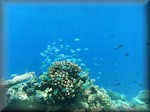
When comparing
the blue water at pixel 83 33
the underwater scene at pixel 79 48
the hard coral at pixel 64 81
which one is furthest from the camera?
the blue water at pixel 83 33

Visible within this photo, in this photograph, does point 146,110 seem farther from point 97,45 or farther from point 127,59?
point 97,45

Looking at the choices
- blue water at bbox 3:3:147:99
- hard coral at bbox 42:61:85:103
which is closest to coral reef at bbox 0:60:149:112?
hard coral at bbox 42:61:85:103

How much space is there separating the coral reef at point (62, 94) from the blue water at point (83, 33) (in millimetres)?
267

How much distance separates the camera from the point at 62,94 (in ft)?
34.1

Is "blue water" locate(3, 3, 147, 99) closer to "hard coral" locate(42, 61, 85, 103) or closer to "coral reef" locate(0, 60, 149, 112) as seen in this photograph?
"coral reef" locate(0, 60, 149, 112)

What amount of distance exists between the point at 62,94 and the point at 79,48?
1.32 metres

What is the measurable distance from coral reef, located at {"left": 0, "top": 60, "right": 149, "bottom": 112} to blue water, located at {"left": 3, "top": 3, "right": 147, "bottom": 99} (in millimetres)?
267

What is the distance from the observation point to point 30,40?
431 inches

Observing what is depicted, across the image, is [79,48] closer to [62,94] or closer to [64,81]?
[64,81]

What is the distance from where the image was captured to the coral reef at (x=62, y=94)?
410 inches

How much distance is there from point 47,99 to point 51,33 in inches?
67.2

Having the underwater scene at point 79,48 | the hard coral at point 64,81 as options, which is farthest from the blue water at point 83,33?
the hard coral at point 64,81

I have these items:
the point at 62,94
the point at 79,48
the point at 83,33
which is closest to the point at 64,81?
the point at 62,94

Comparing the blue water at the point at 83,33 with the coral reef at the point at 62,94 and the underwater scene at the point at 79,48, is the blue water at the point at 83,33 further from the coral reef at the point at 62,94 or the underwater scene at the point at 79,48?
the coral reef at the point at 62,94
